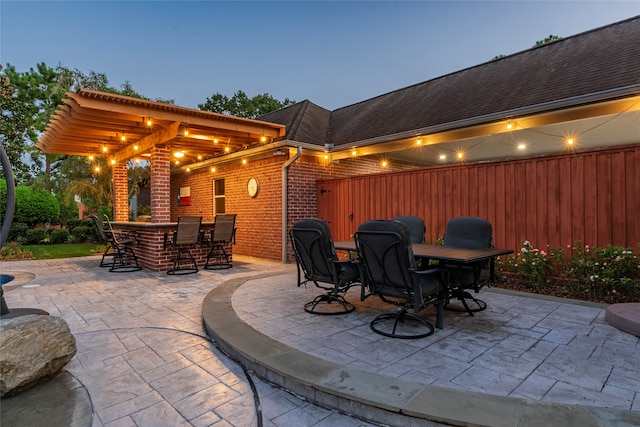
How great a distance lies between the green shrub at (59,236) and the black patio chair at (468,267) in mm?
13698

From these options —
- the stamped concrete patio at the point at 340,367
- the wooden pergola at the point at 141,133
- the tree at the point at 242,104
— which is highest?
the tree at the point at 242,104

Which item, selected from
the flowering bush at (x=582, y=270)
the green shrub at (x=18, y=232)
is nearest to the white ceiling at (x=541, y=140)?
the flowering bush at (x=582, y=270)

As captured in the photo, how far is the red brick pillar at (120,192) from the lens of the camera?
8.55m

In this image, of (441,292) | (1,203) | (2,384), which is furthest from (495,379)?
(1,203)

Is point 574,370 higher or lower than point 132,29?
lower

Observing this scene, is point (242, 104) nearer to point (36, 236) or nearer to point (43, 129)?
point (43, 129)

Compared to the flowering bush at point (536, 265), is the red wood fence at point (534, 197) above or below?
above

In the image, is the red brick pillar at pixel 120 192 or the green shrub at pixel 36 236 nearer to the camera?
the red brick pillar at pixel 120 192

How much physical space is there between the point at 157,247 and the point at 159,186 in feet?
3.94

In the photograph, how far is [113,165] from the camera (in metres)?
8.73

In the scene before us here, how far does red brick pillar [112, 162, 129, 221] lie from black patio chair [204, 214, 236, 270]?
3095 millimetres

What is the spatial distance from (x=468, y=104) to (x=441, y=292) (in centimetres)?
467

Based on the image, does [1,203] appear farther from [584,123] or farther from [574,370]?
[584,123]

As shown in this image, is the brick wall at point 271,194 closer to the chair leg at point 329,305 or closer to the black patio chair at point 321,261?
the chair leg at point 329,305
